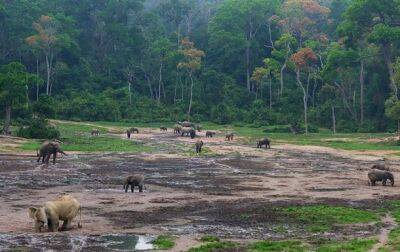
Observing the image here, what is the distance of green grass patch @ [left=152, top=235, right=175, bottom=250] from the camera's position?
54.6 feet

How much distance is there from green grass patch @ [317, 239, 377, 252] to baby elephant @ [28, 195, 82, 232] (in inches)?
292

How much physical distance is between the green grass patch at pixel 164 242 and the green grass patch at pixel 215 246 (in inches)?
28.6

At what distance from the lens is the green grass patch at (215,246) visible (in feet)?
53.8

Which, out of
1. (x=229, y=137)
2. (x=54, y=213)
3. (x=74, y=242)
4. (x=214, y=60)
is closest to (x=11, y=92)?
(x=229, y=137)

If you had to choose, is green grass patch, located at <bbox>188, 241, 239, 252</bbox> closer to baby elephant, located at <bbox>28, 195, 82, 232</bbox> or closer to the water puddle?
the water puddle

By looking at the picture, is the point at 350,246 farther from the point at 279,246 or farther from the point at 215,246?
the point at 215,246

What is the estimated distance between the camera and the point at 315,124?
83.4 m

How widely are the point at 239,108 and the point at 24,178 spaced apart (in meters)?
67.2

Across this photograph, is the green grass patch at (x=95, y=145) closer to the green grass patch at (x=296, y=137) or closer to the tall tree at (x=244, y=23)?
the green grass patch at (x=296, y=137)

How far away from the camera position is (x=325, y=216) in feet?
72.0

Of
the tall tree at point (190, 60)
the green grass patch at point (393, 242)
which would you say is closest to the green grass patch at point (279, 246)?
the green grass patch at point (393, 242)

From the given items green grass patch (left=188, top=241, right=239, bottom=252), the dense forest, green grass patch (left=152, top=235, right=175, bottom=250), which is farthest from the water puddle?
the dense forest

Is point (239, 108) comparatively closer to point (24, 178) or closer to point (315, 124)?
point (315, 124)

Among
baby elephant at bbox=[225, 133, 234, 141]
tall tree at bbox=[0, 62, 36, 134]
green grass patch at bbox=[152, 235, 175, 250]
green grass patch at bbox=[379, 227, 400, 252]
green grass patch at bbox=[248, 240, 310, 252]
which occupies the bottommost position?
green grass patch at bbox=[379, 227, 400, 252]
